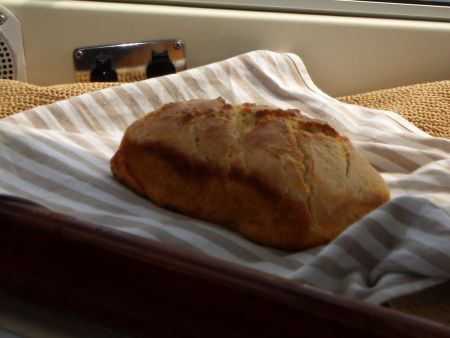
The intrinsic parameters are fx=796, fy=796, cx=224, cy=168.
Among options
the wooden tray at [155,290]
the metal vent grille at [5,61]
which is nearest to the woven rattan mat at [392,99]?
the metal vent grille at [5,61]

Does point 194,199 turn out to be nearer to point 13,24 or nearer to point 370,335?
point 370,335

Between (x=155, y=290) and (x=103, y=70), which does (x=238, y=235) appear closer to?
(x=155, y=290)

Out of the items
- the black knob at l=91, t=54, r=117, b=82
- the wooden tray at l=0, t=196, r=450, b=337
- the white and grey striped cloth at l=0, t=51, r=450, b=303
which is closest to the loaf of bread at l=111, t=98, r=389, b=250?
the white and grey striped cloth at l=0, t=51, r=450, b=303

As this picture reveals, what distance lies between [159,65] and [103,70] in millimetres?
83

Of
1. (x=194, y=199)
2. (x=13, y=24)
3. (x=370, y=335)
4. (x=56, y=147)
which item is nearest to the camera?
(x=370, y=335)

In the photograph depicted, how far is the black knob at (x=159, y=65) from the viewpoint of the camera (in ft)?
3.86

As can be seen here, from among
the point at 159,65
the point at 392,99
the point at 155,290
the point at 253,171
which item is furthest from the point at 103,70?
the point at 155,290

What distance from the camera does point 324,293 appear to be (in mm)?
417

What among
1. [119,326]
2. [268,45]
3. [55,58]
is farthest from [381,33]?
[119,326]

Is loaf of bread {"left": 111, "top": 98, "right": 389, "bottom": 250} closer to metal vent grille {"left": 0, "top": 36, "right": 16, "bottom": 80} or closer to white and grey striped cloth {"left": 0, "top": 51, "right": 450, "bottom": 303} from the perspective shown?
white and grey striped cloth {"left": 0, "top": 51, "right": 450, "bottom": 303}

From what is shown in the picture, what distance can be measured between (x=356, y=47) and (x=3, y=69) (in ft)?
1.74

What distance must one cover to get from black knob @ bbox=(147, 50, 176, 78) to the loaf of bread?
404 mm

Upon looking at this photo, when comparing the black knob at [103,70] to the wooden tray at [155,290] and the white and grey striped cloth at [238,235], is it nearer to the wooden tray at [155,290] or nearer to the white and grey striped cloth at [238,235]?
the white and grey striped cloth at [238,235]

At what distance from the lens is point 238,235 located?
2.30 ft
